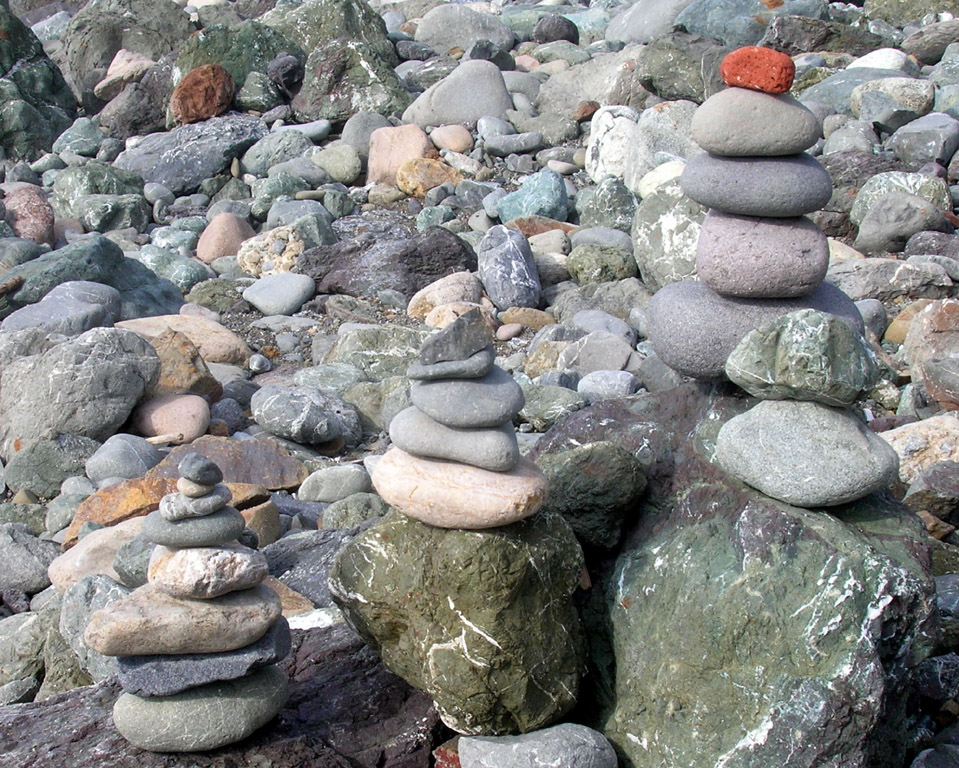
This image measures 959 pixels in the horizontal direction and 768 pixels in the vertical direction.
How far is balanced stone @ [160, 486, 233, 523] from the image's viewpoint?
380cm

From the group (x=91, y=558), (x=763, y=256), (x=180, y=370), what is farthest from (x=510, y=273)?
(x=763, y=256)

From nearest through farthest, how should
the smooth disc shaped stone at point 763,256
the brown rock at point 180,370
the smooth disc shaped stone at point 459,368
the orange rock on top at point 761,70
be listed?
the smooth disc shaped stone at point 459,368
the orange rock on top at point 761,70
the smooth disc shaped stone at point 763,256
the brown rock at point 180,370

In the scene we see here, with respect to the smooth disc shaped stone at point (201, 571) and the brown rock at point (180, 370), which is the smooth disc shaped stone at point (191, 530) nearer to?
the smooth disc shaped stone at point (201, 571)

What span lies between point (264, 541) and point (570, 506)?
278 cm

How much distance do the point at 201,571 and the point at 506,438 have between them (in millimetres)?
1221

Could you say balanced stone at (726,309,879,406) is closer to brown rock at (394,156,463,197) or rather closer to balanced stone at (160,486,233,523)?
balanced stone at (160,486,233,523)

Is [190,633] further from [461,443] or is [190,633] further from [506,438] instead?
[506,438]

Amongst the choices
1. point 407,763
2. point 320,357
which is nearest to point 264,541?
point 407,763

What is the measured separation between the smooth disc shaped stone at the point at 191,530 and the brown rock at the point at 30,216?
36.6ft

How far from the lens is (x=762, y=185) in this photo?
4.13 meters

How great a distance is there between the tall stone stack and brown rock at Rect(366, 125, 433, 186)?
11774mm

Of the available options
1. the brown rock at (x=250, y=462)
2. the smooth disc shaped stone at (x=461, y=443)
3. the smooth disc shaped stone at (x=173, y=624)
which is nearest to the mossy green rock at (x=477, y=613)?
the smooth disc shaped stone at (x=461, y=443)

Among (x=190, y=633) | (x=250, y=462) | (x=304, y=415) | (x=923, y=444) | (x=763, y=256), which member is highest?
(x=763, y=256)

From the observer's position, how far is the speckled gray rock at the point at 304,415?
8.64 metres
